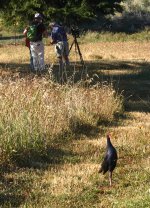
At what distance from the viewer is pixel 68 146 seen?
7215mm

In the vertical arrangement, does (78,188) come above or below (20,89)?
below

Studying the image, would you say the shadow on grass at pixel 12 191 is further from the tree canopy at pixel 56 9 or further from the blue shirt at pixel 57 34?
the tree canopy at pixel 56 9

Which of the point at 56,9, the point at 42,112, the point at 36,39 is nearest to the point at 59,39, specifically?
the point at 36,39

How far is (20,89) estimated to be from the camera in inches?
312

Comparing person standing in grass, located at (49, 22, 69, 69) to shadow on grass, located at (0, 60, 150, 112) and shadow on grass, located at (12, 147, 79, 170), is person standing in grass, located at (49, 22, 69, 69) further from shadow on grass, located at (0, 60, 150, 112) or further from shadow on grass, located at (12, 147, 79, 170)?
shadow on grass, located at (12, 147, 79, 170)

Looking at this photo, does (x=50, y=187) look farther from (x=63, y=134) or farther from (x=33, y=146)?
(x=63, y=134)

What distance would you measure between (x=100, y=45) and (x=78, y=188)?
19551 mm

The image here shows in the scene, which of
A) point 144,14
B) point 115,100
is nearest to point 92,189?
point 115,100

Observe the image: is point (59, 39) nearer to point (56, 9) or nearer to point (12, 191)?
point (56, 9)

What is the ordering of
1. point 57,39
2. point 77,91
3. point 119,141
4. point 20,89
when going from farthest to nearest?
point 57,39
point 77,91
point 20,89
point 119,141

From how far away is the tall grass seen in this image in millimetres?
6555

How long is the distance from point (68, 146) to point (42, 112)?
2.07 ft

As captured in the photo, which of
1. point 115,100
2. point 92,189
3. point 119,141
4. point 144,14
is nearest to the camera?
point 92,189

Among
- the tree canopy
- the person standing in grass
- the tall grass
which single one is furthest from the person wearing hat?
the tree canopy
